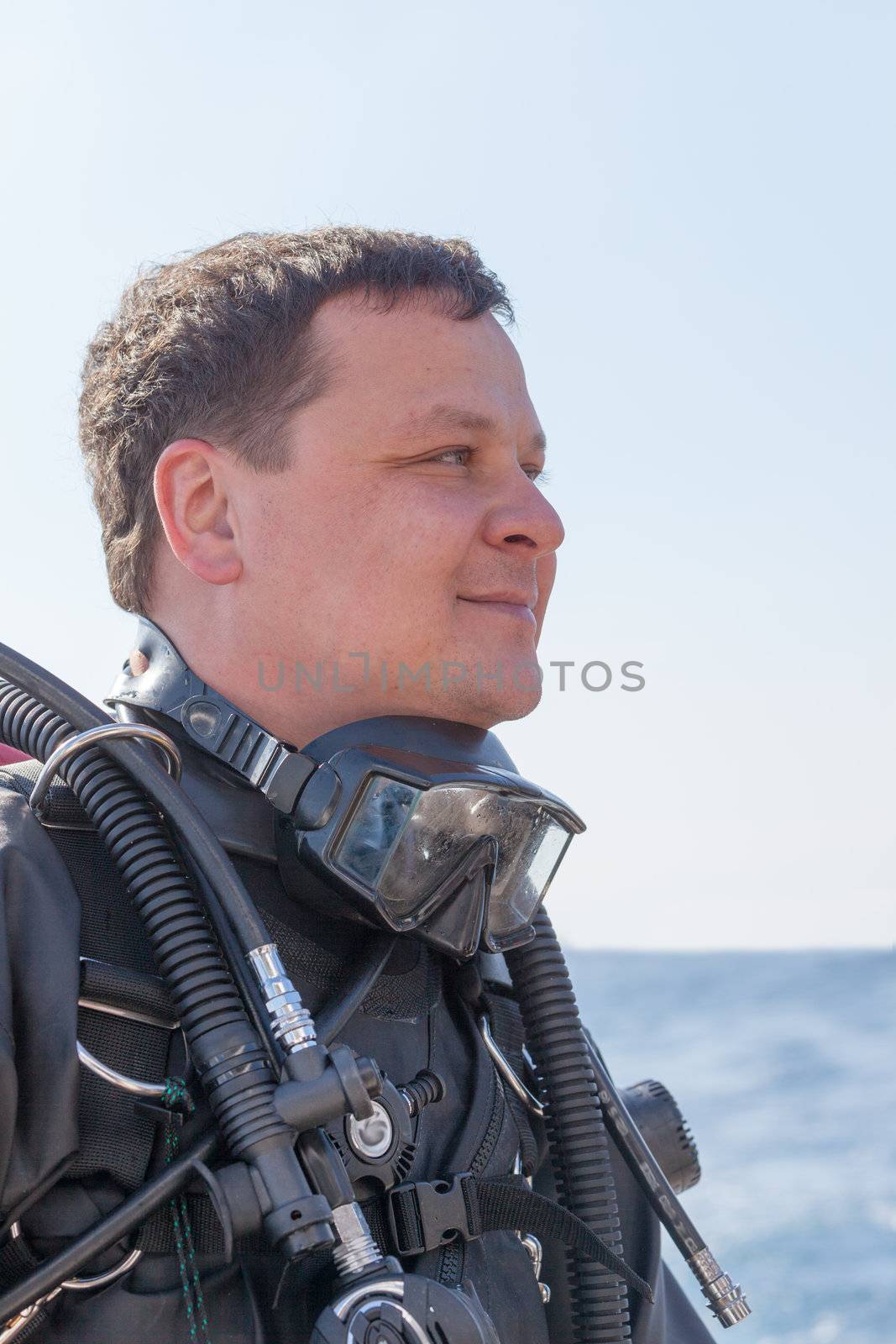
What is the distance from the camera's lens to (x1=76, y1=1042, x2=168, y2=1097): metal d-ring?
140 centimetres

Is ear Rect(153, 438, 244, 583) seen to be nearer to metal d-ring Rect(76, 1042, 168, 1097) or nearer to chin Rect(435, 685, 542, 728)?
chin Rect(435, 685, 542, 728)

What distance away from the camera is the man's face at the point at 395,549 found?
1788mm

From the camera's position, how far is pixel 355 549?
1.79 metres

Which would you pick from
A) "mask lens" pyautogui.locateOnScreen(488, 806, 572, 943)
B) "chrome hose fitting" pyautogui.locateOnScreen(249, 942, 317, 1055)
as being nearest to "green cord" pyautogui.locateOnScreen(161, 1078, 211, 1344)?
"chrome hose fitting" pyautogui.locateOnScreen(249, 942, 317, 1055)

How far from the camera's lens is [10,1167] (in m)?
1.31

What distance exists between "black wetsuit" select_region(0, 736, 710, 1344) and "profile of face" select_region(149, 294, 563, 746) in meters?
0.22

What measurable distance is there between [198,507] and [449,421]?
1.34ft

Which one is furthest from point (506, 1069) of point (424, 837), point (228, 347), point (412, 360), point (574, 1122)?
point (228, 347)

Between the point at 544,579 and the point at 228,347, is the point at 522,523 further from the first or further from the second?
the point at 228,347

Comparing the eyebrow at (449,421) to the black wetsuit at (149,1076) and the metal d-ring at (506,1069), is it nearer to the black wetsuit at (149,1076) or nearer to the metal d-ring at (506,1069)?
the black wetsuit at (149,1076)

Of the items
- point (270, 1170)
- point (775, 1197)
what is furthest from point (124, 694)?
point (775, 1197)

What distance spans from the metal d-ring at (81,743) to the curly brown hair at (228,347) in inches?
20.2

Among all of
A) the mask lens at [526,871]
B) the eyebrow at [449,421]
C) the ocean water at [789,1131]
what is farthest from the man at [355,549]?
the ocean water at [789,1131]

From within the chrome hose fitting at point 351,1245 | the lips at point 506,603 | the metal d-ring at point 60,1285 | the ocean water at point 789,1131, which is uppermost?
the lips at point 506,603
